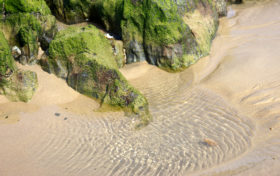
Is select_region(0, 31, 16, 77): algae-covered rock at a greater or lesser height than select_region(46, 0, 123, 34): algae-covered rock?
lesser

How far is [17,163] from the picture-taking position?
3.93m

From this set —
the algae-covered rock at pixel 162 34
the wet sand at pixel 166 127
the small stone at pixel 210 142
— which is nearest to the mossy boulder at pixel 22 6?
the wet sand at pixel 166 127

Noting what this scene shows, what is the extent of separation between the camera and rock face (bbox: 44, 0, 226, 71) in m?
6.53

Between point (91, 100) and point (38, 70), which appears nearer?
point (91, 100)

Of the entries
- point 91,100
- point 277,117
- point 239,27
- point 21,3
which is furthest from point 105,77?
point 239,27

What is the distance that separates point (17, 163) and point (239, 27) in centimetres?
693

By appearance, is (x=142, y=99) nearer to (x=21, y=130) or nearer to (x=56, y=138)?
(x=56, y=138)

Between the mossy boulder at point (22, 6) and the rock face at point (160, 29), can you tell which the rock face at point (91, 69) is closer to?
the rock face at point (160, 29)

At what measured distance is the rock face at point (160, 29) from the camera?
21.4 ft

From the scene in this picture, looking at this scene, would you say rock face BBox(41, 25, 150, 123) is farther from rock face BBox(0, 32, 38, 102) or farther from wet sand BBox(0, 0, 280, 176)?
rock face BBox(0, 32, 38, 102)

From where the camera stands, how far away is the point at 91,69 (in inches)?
217

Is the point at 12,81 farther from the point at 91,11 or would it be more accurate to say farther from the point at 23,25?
the point at 91,11

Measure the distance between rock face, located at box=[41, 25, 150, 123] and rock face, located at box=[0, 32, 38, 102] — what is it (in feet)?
2.00

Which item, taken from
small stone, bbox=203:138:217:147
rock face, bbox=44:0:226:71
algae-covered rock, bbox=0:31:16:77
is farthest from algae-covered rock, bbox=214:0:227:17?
algae-covered rock, bbox=0:31:16:77
